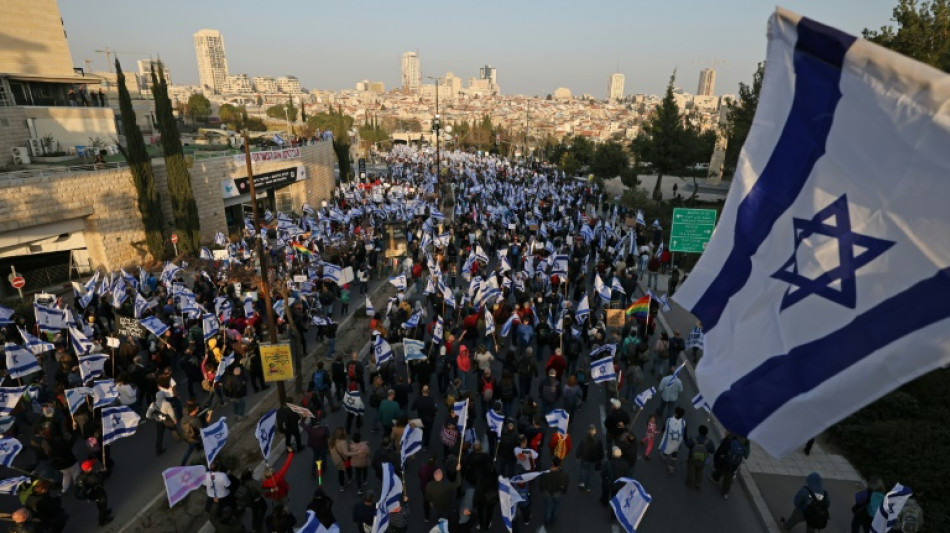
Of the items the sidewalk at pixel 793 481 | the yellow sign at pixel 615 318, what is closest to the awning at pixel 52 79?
the yellow sign at pixel 615 318

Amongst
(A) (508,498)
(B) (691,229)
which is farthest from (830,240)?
(B) (691,229)

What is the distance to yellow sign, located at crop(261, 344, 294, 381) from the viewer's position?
33.8ft

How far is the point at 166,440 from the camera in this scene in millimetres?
10602

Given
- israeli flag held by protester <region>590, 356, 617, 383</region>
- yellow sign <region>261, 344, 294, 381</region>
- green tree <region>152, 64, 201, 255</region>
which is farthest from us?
green tree <region>152, 64, 201, 255</region>

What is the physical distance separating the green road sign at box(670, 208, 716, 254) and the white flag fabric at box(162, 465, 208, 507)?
15.1 meters

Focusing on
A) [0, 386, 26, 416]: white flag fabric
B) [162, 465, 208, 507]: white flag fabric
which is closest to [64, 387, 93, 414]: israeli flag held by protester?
[0, 386, 26, 416]: white flag fabric

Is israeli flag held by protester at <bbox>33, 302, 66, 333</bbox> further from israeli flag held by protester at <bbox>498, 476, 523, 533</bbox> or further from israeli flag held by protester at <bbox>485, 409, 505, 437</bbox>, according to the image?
israeli flag held by protester at <bbox>498, 476, 523, 533</bbox>

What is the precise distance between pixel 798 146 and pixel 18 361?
13.7m

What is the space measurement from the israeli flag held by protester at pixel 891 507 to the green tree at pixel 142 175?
27.6m

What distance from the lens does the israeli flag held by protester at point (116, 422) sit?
28.2 feet

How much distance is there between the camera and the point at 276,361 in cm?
1036

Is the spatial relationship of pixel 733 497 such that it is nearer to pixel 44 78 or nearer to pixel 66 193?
pixel 66 193

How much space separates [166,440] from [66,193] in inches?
644

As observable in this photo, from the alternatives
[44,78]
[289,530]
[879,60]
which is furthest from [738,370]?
[44,78]
